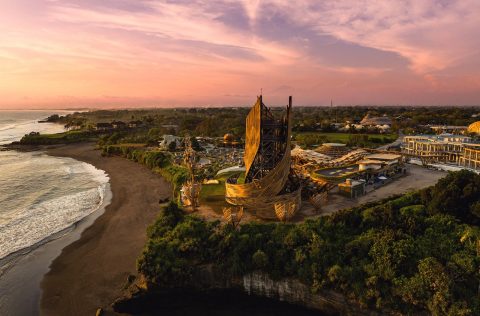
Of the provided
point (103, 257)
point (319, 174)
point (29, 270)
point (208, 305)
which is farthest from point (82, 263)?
point (319, 174)

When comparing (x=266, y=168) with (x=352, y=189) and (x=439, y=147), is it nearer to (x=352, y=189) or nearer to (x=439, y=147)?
(x=352, y=189)

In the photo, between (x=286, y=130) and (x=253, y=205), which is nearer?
(x=253, y=205)

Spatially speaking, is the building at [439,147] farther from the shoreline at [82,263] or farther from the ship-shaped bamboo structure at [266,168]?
the shoreline at [82,263]

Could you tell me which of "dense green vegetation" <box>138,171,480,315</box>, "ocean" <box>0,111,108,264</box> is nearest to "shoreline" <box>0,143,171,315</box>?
"ocean" <box>0,111,108,264</box>

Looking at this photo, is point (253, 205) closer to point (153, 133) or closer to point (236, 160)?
point (236, 160)

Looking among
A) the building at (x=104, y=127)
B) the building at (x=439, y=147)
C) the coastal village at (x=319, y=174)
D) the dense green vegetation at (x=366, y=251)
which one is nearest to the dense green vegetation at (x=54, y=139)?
the building at (x=104, y=127)

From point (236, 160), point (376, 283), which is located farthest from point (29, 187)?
point (376, 283)
